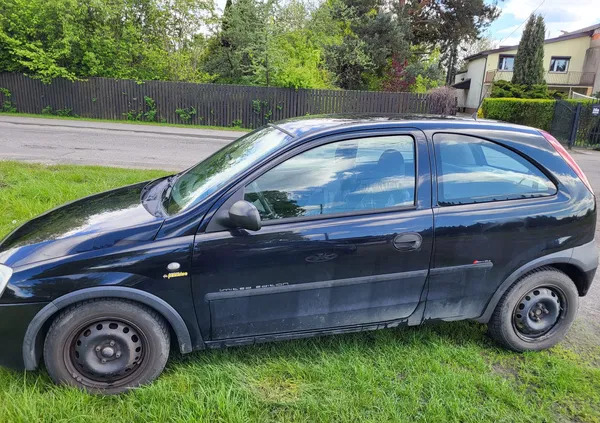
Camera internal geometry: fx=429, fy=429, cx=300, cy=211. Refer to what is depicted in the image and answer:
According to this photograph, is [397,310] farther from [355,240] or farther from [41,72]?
[41,72]

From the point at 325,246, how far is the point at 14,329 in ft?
5.73

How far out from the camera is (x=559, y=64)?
124 ft

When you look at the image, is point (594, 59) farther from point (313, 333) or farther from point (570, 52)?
point (313, 333)

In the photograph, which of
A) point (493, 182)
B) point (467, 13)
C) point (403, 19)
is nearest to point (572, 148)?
point (403, 19)

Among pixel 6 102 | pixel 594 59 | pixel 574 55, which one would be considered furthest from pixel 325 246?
pixel 574 55

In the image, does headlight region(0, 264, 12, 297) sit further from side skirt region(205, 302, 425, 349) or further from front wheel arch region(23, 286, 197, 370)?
side skirt region(205, 302, 425, 349)

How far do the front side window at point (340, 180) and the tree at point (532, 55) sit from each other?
25.6m

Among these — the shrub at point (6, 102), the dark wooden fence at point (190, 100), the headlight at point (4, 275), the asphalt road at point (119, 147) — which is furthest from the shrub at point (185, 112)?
the headlight at point (4, 275)

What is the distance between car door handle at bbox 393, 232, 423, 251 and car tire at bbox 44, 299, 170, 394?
148 centimetres

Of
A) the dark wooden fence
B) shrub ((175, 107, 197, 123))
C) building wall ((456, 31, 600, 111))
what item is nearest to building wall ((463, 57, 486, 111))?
building wall ((456, 31, 600, 111))

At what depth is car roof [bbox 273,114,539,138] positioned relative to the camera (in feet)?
9.23

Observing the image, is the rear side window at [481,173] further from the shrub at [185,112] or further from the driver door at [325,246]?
the shrub at [185,112]

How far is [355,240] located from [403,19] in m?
26.0

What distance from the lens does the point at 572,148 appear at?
1741 centimetres
